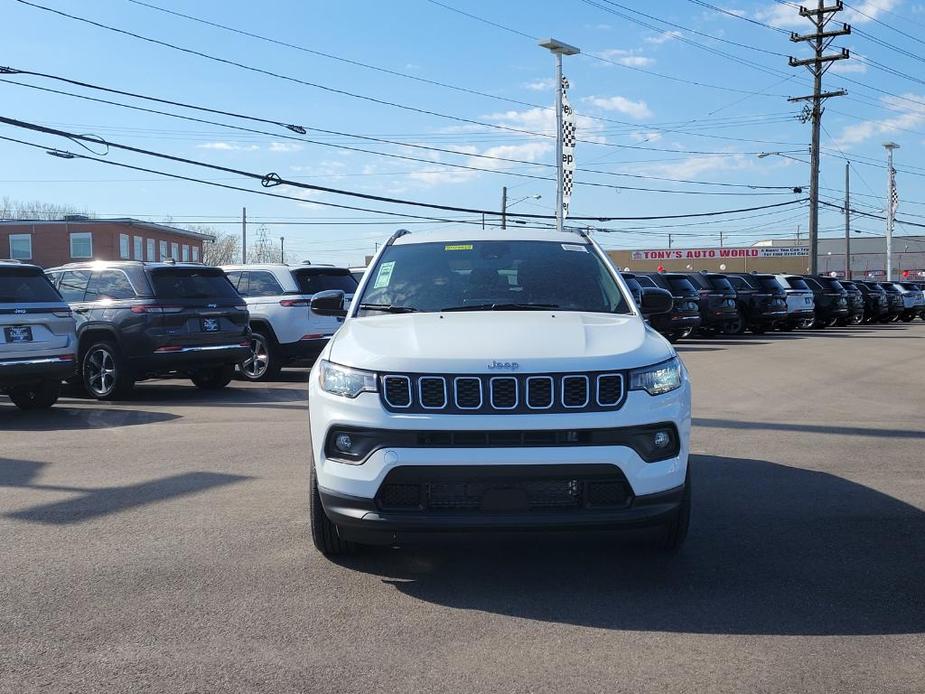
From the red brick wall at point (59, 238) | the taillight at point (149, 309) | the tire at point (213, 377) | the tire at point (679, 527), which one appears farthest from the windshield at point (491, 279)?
the red brick wall at point (59, 238)

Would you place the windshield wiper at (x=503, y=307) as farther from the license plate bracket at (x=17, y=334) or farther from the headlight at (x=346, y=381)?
the license plate bracket at (x=17, y=334)

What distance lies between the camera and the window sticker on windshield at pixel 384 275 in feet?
20.4

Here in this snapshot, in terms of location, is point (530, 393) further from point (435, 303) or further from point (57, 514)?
point (57, 514)

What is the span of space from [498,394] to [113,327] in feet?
31.4

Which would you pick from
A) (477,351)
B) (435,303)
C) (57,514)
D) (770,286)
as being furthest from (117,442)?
(770,286)

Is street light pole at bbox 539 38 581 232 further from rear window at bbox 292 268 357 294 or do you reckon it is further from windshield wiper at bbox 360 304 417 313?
windshield wiper at bbox 360 304 417 313

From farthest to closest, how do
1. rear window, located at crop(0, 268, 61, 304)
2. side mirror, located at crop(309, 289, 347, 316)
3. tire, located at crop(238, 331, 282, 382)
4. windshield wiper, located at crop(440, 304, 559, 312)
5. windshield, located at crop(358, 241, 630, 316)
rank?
tire, located at crop(238, 331, 282, 382) < rear window, located at crop(0, 268, 61, 304) < side mirror, located at crop(309, 289, 347, 316) < windshield, located at crop(358, 241, 630, 316) < windshield wiper, located at crop(440, 304, 559, 312)

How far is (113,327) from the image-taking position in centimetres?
1294

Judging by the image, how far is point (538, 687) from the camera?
11.9 feet

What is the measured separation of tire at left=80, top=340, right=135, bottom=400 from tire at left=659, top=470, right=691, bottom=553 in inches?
Answer: 370

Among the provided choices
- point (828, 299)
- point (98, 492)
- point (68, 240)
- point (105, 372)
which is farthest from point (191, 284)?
point (68, 240)

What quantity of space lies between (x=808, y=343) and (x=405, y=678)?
24.4 m

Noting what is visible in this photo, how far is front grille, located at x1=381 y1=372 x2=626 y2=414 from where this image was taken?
4555 mm

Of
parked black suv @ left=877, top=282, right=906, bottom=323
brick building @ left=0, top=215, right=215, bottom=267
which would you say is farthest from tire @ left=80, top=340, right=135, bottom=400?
brick building @ left=0, top=215, right=215, bottom=267
